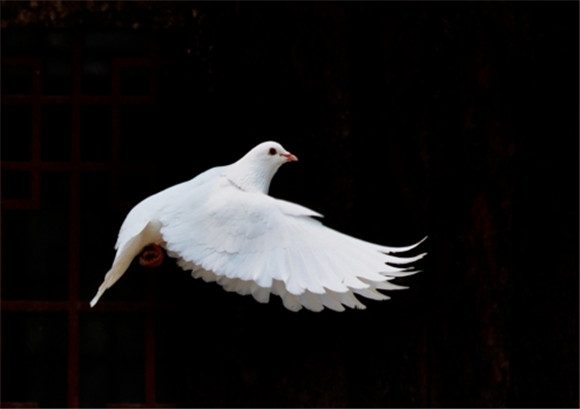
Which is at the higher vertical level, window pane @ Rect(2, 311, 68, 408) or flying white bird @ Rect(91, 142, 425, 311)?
flying white bird @ Rect(91, 142, 425, 311)

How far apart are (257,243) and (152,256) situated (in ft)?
1.09

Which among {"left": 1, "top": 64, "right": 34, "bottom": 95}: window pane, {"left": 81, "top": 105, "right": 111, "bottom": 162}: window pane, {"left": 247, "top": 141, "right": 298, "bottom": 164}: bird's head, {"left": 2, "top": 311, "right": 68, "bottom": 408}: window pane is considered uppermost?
{"left": 1, "top": 64, "right": 34, "bottom": 95}: window pane

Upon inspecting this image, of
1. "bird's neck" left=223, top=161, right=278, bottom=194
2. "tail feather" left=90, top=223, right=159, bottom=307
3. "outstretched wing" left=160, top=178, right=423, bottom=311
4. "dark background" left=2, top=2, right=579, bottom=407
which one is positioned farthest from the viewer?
"dark background" left=2, top=2, right=579, bottom=407

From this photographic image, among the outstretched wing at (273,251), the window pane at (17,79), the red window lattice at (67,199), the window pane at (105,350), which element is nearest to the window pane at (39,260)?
the red window lattice at (67,199)

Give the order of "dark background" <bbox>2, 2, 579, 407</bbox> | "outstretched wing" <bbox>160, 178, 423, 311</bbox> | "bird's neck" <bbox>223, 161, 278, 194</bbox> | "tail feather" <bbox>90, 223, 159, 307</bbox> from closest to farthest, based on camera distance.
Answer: "outstretched wing" <bbox>160, 178, 423, 311</bbox>, "tail feather" <bbox>90, 223, 159, 307</bbox>, "bird's neck" <bbox>223, 161, 278, 194</bbox>, "dark background" <bbox>2, 2, 579, 407</bbox>

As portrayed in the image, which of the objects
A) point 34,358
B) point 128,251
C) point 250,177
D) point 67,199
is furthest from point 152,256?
point 34,358

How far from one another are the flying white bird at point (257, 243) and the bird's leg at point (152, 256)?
0.03 meters

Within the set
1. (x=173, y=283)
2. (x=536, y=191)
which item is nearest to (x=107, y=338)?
(x=173, y=283)

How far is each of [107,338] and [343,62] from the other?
992 mm

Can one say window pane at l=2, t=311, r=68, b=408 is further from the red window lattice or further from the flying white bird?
the flying white bird

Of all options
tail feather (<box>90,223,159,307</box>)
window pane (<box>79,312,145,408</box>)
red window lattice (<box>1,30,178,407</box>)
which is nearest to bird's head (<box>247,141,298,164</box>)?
tail feather (<box>90,223,159,307</box>)

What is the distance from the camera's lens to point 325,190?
4316mm

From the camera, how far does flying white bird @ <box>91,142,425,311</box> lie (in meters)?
3.49

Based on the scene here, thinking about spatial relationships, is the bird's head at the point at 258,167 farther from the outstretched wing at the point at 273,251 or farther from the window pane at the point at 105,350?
the window pane at the point at 105,350
